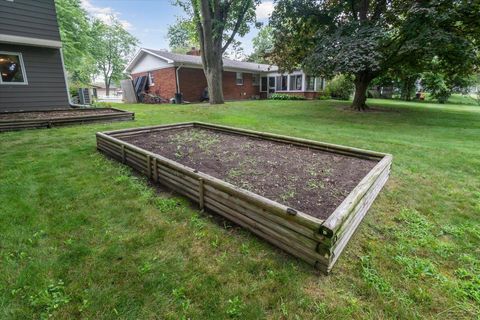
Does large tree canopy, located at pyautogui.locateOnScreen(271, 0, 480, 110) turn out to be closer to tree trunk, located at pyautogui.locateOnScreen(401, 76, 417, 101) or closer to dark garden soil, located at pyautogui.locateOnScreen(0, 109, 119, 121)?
dark garden soil, located at pyautogui.locateOnScreen(0, 109, 119, 121)

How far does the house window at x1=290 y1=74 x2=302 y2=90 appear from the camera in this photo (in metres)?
21.5

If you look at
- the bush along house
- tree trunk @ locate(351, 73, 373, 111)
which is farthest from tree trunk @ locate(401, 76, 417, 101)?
tree trunk @ locate(351, 73, 373, 111)

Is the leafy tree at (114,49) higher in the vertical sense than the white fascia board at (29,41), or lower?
higher

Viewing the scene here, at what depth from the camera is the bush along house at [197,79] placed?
17.9 metres

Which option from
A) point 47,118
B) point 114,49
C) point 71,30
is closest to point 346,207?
point 47,118

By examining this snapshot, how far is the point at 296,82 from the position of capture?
21.9m

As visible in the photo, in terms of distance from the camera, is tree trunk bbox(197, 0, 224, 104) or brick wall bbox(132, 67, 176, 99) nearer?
tree trunk bbox(197, 0, 224, 104)

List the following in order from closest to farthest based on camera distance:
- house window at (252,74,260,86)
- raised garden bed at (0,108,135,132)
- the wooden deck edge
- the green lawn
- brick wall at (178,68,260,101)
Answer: the green lawn → the wooden deck edge → raised garden bed at (0,108,135,132) → brick wall at (178,68,260,101) → house window at (252,74,260,86)

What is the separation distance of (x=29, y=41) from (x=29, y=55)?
1.91ft

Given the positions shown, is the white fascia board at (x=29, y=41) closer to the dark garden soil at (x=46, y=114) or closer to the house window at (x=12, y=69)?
the house window at (x=12, y=69)

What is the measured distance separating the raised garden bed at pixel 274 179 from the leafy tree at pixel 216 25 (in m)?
9.21

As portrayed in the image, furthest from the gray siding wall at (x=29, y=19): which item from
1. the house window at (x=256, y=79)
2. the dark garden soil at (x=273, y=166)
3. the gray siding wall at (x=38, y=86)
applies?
the house window at (x=256, y=79)

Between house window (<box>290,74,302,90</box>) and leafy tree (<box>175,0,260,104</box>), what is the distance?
8.18 metres

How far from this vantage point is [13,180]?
3.61 metres
